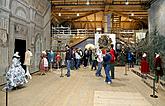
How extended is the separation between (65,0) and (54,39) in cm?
377

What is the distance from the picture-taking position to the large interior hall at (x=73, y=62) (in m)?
6.23

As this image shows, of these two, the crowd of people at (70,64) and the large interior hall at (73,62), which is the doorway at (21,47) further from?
the crowd of people at (70,64)

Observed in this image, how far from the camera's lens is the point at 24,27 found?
35.9ft

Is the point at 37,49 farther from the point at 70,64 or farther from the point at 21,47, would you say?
the point at 70,64

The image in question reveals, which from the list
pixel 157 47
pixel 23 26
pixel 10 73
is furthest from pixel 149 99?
pixel 23 26

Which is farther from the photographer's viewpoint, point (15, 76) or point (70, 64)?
point (70, 64)

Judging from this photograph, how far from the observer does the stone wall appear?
8.44 m

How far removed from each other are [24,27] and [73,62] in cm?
512

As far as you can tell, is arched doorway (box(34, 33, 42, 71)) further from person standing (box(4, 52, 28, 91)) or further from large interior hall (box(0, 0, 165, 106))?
person standing (box(4, 52, 28, 91))

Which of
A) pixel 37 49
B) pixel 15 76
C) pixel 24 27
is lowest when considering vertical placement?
pixel 15 76

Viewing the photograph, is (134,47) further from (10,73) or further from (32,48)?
(10,73)

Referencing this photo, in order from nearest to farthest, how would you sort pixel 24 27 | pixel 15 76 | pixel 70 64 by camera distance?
pixel 15 76, pixel 24 27, pixel 70 64

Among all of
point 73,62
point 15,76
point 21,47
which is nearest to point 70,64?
point 21,47

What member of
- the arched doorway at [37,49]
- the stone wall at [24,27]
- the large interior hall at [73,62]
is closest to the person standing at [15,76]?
the large interior hall at [73,62]
